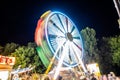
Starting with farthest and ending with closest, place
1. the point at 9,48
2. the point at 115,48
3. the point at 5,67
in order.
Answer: the point at 115,48 < the point at 9,48 < the point at 5,67

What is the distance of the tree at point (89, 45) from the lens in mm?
25625

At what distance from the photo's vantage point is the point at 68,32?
22.1 meters

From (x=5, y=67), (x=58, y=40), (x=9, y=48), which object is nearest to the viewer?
(x=5, y=67)

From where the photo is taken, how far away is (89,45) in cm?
2633

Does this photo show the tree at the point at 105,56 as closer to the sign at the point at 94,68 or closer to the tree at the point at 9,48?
the sign at the point at 94,68

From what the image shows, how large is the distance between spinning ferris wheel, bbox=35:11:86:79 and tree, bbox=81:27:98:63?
2.73 metres

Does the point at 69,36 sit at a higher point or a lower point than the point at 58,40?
higher

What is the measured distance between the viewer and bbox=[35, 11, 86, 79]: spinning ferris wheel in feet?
62.7

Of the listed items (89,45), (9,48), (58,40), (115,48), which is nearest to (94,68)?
(89,45)

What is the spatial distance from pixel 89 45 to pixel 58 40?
6370 mm

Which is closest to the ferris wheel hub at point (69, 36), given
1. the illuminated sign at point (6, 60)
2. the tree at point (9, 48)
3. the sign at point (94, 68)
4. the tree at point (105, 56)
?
the sign at point (94, 68)

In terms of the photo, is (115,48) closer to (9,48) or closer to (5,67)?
(9,48)

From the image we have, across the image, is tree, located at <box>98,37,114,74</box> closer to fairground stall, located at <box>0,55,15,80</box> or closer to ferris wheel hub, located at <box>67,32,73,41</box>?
ferris wheel hub, located at <box>67,32,73,41</box>

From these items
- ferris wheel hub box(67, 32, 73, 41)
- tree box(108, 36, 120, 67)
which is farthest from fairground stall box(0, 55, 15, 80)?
tree box(108, 36, 120, 67)
